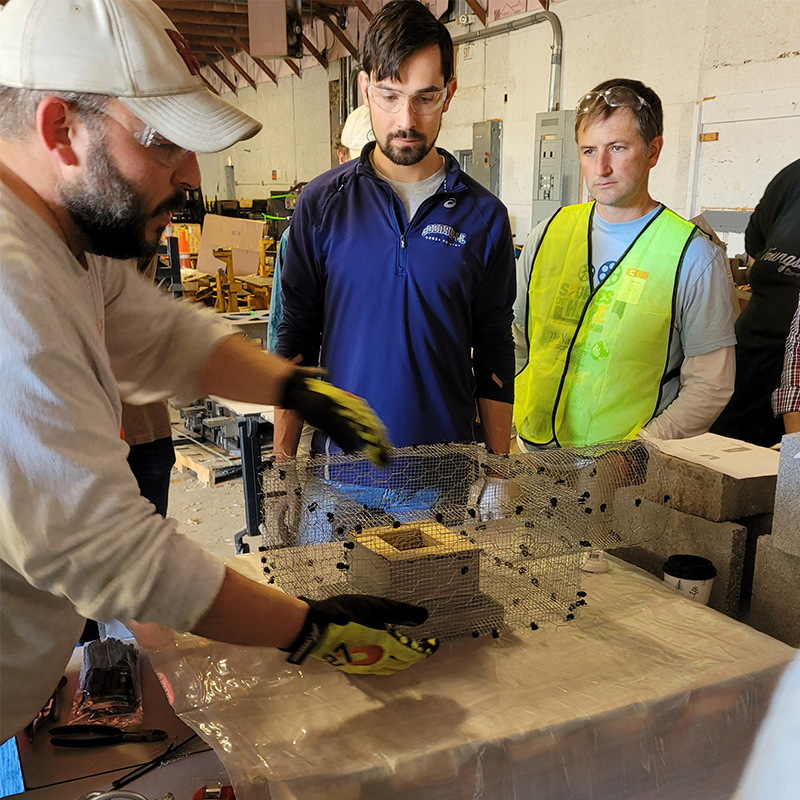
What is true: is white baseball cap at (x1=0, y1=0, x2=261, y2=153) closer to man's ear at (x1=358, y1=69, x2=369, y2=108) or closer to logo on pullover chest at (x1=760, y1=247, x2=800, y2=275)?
man's ear at (x1=358, y1=69, x2=369, y2=108)

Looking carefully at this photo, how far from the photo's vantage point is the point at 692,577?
1393 mm

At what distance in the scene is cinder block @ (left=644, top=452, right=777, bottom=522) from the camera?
148cm

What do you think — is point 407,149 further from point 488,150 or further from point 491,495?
point 488,150

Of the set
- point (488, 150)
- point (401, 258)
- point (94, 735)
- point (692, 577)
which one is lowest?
point (94, 735)

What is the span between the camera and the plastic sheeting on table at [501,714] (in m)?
0.93

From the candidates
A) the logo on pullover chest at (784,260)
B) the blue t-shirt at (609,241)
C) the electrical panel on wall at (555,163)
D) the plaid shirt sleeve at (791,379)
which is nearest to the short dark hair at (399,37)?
the blue t-shirt at (609,241)

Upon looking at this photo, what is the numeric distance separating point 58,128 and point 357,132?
1731 mm

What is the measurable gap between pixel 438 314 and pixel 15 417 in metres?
1.08

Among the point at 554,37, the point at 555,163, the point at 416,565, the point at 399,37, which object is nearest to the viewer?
the point at 416,565

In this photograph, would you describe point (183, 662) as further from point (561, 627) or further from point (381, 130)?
point (381, 130)

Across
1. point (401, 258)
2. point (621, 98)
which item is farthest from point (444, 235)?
point (621, 98)

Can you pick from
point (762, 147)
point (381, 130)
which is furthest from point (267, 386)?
point (762, 147)

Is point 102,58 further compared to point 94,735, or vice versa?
point 94,735

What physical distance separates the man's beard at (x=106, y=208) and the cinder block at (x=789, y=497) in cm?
108
